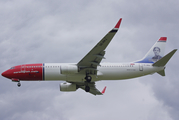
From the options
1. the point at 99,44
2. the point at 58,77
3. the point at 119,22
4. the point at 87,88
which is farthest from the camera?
the point at 87,88

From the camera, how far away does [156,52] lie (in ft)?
165

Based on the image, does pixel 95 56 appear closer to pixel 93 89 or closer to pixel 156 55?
pixel 93 89

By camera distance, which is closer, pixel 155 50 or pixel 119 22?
pixel 119 22

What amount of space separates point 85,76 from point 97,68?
2.30 metres

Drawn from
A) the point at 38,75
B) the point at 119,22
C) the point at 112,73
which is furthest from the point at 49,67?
the point at 119,22

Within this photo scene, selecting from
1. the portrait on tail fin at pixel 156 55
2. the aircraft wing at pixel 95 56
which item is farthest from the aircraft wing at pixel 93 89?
the portrait on tail fin at pixel 156 55

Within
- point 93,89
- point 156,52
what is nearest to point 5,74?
point 93,89

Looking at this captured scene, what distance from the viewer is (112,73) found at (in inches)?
1832

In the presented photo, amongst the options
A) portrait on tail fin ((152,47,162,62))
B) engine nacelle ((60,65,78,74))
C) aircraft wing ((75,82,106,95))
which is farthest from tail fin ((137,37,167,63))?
engine nacelle ((60,65,78,74))

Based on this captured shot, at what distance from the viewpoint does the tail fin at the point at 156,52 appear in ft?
161

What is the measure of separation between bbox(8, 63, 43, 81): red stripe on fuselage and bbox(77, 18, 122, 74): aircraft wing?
21.5 ft

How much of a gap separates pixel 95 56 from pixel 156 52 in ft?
42.2

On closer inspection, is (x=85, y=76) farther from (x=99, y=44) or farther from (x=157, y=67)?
(x=157, y=67)

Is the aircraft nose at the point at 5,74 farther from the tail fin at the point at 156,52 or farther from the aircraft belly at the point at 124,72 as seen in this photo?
the tail fin at the point at 156,52
